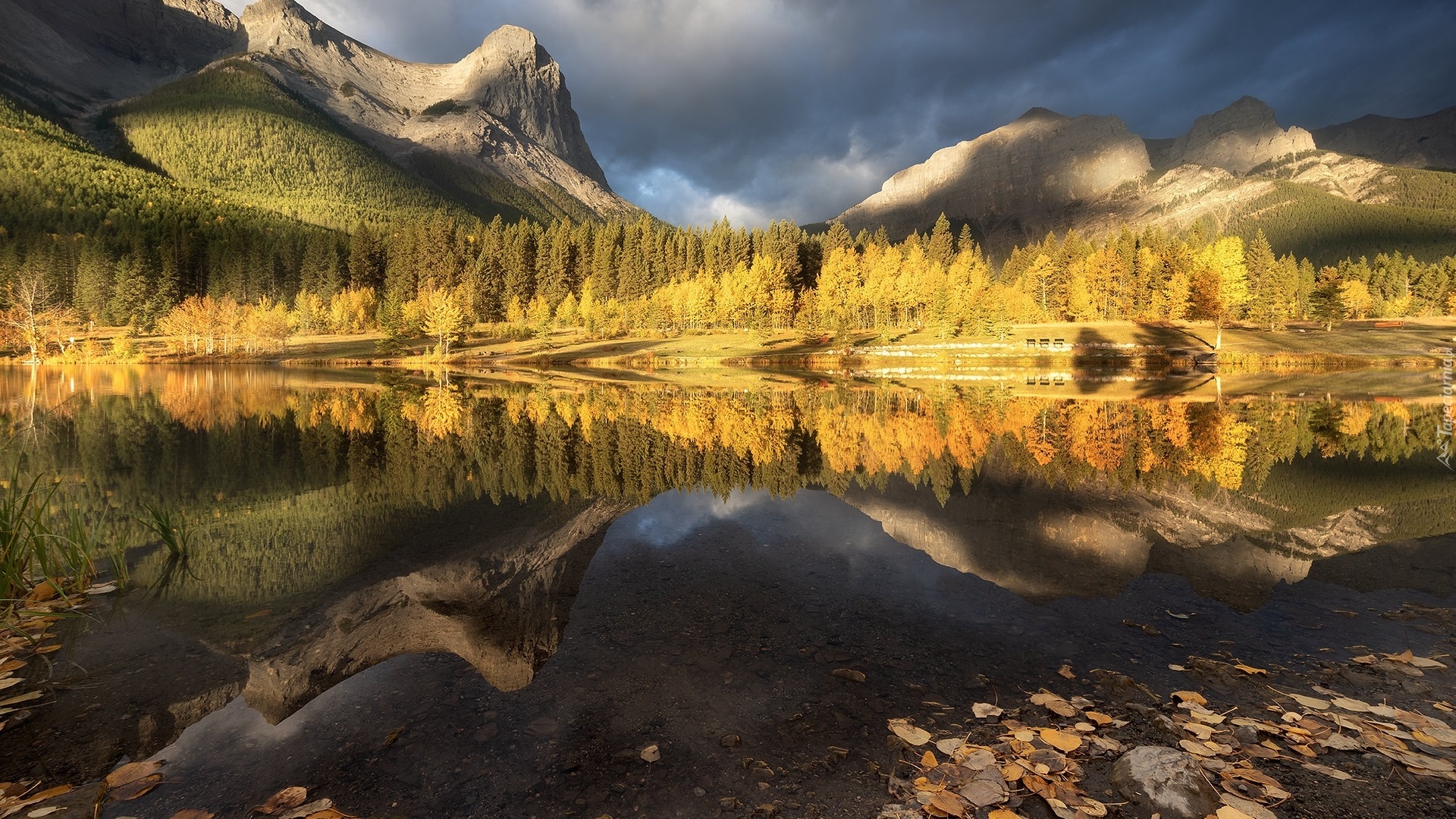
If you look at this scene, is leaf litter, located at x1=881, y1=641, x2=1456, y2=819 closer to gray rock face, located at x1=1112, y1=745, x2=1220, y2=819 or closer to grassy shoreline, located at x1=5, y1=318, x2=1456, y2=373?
gray rock face, located at x1=1112, y1=745, x2=1220, y2=819

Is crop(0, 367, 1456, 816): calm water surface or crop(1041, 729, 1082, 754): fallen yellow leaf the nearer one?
crop(1041, 729, 1082, 754): fallen yellow leaf

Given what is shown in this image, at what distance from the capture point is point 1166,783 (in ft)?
14.1

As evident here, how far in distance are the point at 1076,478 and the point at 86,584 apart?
20.4m

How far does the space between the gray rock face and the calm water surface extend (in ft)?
4.70

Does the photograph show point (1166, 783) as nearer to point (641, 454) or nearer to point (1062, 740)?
point (1062, 740)

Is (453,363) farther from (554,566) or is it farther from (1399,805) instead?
(1399,805)

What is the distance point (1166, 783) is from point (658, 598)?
5.98 metres

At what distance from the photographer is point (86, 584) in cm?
875

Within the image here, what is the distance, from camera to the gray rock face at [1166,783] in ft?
13.6

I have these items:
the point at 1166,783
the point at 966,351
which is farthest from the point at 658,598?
the point at 966,351

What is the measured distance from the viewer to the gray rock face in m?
4.14

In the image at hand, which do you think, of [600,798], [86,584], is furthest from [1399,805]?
[86,584]

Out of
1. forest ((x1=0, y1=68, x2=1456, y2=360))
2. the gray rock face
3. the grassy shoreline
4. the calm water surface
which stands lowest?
the calm water surface

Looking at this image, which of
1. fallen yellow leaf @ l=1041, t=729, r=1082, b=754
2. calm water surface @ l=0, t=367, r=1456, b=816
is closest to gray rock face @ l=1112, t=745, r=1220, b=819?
fallen yellow leaf @ l=1041, t=729, r=1082, b=754
